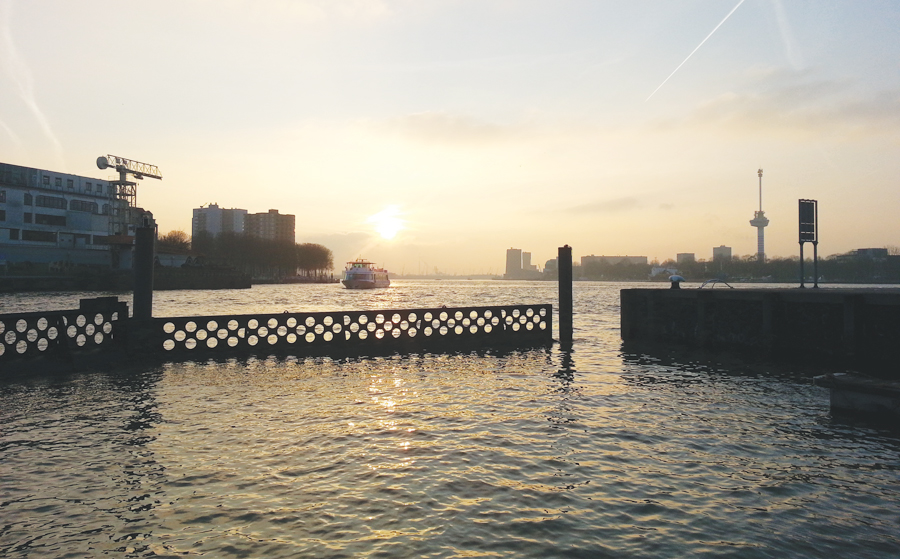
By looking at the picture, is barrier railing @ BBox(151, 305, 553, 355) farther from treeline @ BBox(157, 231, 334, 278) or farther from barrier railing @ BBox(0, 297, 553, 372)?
treeline @ BBox(157, 231, 334, 278)

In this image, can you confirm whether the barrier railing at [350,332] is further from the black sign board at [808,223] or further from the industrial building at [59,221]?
the industrial building at [59,221]

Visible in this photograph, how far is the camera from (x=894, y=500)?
813cm

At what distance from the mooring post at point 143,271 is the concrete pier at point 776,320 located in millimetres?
25735

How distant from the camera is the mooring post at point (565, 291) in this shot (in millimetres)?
28688

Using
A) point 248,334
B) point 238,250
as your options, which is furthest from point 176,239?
point 248,334

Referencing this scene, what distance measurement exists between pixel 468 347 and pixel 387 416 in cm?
1369

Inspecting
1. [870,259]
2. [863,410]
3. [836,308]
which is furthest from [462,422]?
[870,259]

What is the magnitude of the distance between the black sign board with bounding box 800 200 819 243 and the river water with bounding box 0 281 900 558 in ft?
44.0

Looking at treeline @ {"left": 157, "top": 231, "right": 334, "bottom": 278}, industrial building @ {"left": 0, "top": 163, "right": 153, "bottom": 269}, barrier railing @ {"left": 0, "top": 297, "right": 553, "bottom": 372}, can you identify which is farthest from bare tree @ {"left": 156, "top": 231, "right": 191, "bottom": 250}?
barrier railing @ {"left": 0, "top": 297, "right": 553, "bottom": 372}

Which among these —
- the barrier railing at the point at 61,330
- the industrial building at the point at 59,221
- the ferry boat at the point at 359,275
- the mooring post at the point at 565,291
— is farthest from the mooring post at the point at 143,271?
the ferry boat at the point at 359,275

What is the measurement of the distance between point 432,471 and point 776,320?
21.8 meters

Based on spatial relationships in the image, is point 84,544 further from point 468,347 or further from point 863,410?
point 468,347

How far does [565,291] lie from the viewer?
29.0 metres

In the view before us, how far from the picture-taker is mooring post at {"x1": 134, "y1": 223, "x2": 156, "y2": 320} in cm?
1911
